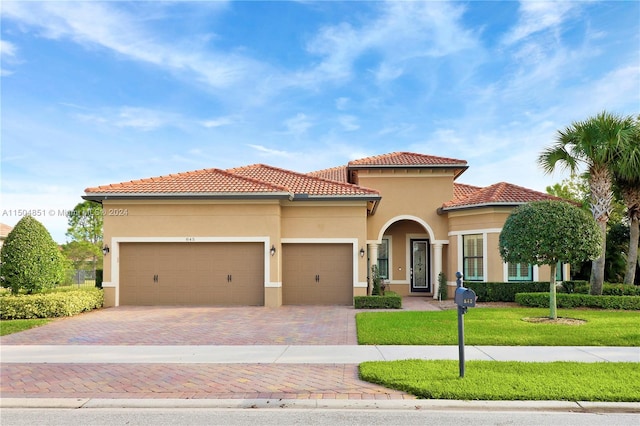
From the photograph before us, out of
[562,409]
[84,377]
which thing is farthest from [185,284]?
[562,409]

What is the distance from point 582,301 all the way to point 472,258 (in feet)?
15.3

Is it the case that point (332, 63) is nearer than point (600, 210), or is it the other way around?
point (600, 210)

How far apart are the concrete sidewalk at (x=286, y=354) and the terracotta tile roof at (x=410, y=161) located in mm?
12009

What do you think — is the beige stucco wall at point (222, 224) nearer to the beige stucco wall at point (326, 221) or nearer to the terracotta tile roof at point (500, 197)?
the beige stucco wall at point (326, 221)

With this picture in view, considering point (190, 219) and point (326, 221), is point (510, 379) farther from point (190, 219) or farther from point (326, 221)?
point (190, 219)

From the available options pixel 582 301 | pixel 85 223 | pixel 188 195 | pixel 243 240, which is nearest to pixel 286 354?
pixel 243 240

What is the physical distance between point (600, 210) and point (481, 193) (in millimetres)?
4893

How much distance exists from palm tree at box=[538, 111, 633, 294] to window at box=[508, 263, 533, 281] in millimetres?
2346

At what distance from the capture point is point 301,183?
1866 cm

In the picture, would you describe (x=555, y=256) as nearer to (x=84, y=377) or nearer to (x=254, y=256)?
(x=254, y=256)

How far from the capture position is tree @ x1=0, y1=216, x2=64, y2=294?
47.6 feet

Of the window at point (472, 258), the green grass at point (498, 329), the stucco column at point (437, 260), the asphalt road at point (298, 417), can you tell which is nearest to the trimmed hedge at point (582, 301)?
the green grass at point (498, 329)

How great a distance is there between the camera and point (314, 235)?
1730cm

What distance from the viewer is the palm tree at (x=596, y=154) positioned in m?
15.6
